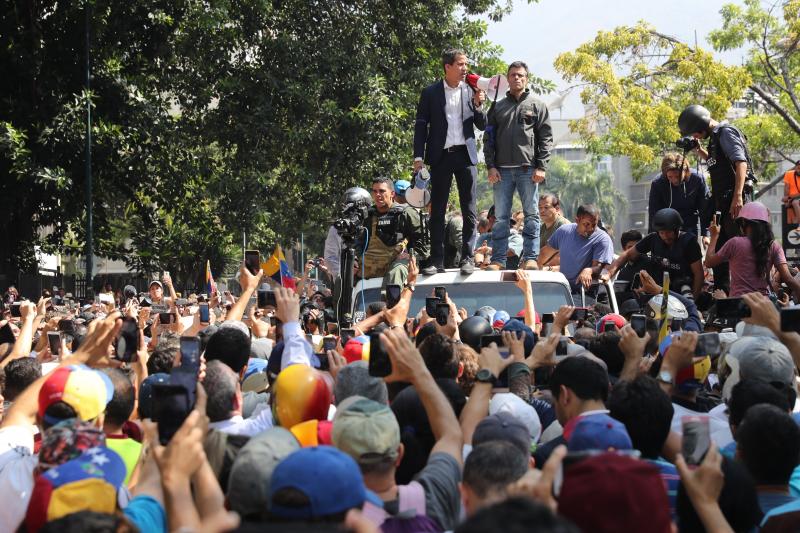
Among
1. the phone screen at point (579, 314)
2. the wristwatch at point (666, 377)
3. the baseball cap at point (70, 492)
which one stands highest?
the phone screen at point (579, 314)

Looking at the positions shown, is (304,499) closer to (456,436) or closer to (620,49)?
(456,436)

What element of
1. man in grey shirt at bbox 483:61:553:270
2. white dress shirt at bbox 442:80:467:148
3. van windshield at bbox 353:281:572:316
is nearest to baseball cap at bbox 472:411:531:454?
van windshield at bbox 353:281:572:316

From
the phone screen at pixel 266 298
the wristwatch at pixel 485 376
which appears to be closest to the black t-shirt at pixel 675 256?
the phone screen at pixel 266 298

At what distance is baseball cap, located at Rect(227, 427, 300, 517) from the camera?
3.38 metres

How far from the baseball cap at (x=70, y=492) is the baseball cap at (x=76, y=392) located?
A: 1009mm

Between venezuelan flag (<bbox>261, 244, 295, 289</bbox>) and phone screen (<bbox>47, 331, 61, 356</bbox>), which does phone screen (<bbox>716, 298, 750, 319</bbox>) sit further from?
phone screen (<bbox>47, 331, 61, 356</bbox>)

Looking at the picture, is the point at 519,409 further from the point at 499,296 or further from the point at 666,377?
the point at 499,296

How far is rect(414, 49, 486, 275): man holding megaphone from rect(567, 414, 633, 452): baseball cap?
6.39 m

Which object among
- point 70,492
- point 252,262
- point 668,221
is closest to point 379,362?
point 70,492

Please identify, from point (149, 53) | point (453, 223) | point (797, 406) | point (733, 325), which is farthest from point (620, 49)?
point (797, 406)

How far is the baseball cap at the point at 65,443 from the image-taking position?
12.2 feet

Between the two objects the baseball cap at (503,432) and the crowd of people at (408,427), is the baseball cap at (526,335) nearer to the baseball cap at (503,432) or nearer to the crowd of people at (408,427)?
the crowd of people at (408,427)

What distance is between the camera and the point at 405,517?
135 inches

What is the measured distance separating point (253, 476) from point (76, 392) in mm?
1339
